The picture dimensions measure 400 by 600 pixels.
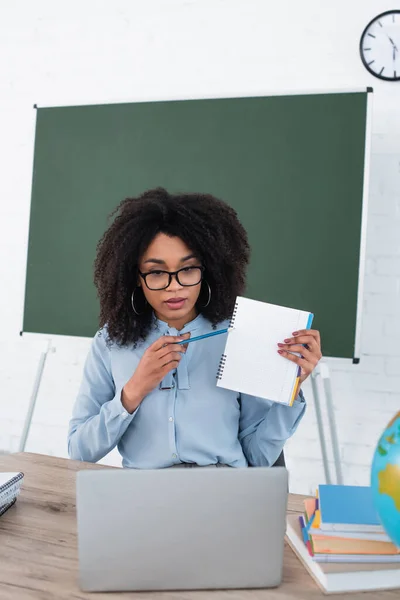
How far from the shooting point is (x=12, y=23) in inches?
115

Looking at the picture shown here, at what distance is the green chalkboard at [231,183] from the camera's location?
221 centimetres

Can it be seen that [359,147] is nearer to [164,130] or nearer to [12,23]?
[164,130]

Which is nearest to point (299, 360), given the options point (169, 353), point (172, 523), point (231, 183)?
point (169, 353)

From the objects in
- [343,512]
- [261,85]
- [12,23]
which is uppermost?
[12,23]

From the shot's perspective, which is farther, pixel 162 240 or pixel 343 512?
pixel 162 240

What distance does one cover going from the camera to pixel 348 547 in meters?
0.75

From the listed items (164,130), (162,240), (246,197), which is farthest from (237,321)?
(164,130)

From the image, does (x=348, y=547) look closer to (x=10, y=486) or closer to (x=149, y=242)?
(x=10, y=486)

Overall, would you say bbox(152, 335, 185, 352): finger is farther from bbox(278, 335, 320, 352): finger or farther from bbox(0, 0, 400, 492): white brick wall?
bbox(0, 0, 400, 492): white brick wall

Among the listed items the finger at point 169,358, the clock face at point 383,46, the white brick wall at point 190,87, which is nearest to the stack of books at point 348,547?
the finger at point 169,358

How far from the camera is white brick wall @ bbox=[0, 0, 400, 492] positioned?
243 centimetres

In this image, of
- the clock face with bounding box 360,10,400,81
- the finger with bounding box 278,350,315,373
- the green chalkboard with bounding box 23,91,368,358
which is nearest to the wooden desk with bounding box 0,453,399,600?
the finger with bounding box 278,350,315,373

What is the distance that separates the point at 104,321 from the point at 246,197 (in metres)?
1.09

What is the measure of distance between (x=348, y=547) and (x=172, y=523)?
228 millimetres
